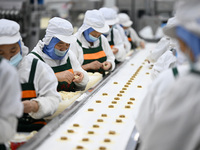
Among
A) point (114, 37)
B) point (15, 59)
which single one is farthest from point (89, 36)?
point (15, 59)

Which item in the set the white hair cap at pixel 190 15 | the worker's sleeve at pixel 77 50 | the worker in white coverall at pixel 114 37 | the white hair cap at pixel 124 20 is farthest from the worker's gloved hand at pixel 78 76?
the white hair cap at pixel 124 20

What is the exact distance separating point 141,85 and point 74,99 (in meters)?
0.98

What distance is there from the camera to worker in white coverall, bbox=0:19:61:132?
1994 mm

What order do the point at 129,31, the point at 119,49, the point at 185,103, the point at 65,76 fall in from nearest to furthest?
the point at 185,103 → the point at 65,76 → the point at 119,49 → the point at 129,31

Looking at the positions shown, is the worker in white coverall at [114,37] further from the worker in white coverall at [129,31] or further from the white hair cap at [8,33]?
the white hair cap at [8,33]

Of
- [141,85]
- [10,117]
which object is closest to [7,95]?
[10,117]

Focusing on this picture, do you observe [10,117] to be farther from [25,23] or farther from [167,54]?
[25,23]

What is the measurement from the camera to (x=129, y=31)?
677 cm

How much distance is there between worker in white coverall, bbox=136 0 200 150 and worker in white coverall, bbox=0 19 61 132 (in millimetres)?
1071

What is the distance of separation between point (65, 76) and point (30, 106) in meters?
0.89

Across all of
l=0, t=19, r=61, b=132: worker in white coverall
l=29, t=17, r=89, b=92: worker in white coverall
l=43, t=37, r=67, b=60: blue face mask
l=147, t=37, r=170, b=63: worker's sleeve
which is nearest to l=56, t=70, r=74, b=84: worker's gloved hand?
l=29, t=17, r=89, b=92: worker in white coverall

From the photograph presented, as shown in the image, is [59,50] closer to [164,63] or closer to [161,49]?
[164,63]

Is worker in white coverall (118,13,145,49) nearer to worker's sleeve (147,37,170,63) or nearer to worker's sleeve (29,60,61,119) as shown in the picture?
worker's sleeve (147,37,170,63)

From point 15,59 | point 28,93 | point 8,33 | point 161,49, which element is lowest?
point 161,49
